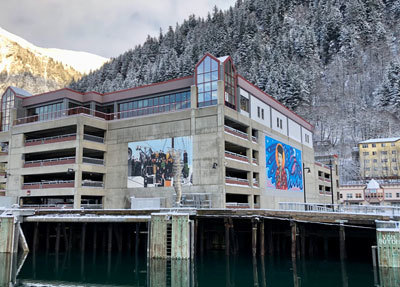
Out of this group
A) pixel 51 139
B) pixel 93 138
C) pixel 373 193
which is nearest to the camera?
pixel 93 138

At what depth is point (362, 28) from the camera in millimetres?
188125

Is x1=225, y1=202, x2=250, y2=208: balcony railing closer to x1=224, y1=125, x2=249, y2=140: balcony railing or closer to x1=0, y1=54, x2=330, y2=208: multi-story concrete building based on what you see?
x1=0, y1=54, x2=330, y2=208: multi-story concrete building

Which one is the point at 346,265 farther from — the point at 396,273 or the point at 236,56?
the point at 236,56

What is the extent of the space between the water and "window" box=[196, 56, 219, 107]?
19507mm

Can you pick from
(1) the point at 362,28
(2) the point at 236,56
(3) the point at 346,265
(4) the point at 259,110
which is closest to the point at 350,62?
(1) the point at 362,28

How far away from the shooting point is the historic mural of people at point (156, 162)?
4906cm

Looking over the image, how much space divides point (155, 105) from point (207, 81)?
850 centimetres

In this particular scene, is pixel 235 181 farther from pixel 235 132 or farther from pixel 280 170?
pixel 280 170

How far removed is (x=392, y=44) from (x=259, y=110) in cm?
14900

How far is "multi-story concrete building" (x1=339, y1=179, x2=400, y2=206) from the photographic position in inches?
4505

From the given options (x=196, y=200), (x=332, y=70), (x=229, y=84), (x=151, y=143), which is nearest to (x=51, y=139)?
(x=151, y=143)

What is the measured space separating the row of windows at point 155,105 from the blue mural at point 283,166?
14881 millimetres

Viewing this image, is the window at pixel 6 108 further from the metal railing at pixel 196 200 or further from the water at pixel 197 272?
the metal railing at pixel 196 200

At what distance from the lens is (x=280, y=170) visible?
2515 inches
